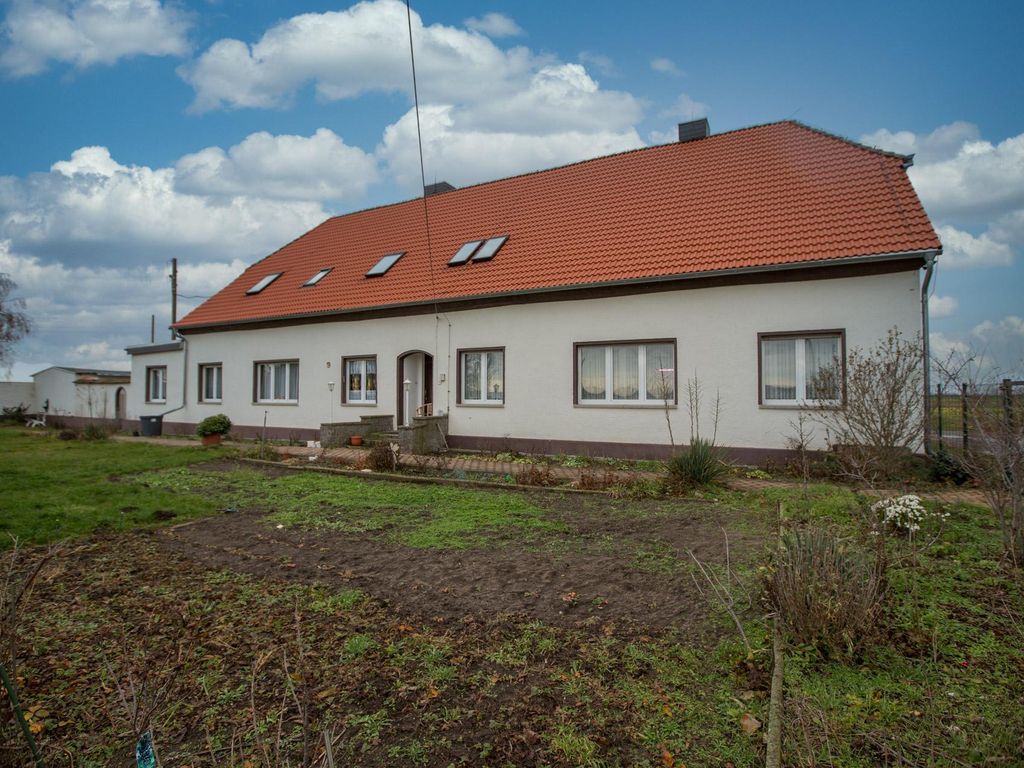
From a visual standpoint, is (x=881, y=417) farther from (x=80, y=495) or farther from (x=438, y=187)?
(x=438, y=187)

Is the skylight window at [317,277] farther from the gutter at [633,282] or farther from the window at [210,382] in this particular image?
the window at [210,382]

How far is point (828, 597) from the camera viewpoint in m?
3.84

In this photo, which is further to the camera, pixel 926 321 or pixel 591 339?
pixel 591 339

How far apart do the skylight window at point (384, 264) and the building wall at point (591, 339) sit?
1.76 meters

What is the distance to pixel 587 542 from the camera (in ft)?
21.3

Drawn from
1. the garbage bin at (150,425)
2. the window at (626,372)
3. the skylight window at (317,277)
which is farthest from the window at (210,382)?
the window at (626,372)

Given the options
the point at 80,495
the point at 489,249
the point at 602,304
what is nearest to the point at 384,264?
the point at 489,249

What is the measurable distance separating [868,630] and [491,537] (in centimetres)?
388

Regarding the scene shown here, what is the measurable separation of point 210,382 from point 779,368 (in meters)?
18.5

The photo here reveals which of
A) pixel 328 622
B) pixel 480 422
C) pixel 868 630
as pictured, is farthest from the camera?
pixel 480 422

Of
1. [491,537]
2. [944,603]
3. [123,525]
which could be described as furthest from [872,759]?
[123,525]

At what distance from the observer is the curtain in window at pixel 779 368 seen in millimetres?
11531

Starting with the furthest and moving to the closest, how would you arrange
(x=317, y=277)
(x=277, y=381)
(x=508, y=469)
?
(x=317, y=277) < (x=277, y=381) < (x=508, y=469)

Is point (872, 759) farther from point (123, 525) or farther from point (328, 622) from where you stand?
point (123, 525)
